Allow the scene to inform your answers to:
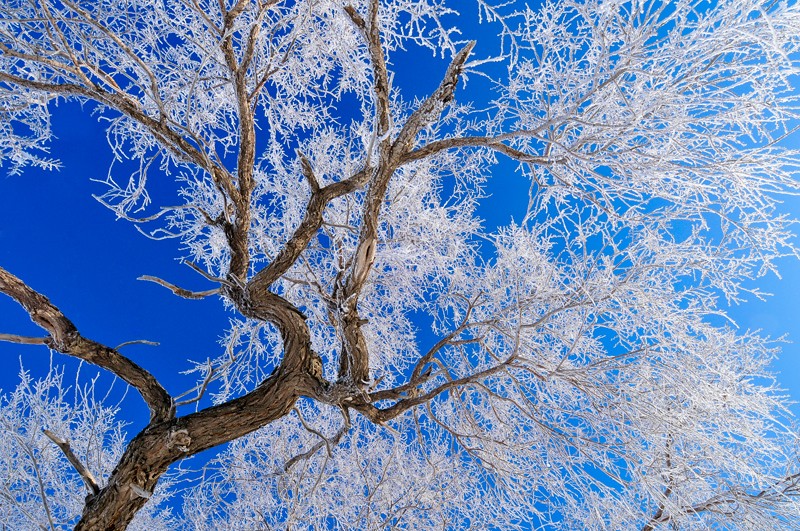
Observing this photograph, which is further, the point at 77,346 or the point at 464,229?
the point at 464,229

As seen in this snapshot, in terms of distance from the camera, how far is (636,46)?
2.95 metres

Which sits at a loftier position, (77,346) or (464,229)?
(464,229)

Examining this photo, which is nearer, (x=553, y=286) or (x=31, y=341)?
(x=31, y=341)

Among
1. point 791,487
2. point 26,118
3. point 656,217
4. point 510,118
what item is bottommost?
point 791,487

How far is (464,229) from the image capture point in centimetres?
579

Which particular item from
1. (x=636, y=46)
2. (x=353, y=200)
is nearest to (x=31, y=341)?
(x=353, y=200)

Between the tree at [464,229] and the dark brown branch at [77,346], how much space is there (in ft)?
0.06

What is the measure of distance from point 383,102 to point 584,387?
2.47 meters

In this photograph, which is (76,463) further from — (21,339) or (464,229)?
(464,229)

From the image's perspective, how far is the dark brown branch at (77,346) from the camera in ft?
10.9

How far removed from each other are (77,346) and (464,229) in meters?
3.74

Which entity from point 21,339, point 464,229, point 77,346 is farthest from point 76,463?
point 464,229

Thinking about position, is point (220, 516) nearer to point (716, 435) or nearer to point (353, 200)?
point (353, 200)

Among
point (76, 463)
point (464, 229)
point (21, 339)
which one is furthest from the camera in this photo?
point (464, 229)
